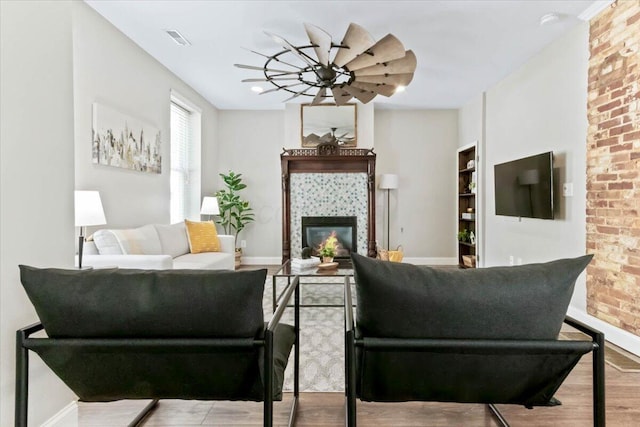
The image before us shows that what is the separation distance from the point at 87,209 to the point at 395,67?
256 centimetres

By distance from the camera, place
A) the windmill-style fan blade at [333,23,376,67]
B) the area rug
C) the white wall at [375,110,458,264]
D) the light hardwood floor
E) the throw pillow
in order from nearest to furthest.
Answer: the light hardwood floor
the area rug
the windmill-style fan blade at [333,23,376,67]
the throw pillow
the white wall at [375,110,458,264]

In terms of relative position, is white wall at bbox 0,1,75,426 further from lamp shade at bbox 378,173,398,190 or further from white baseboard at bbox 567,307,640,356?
lamp shade at bbox 378,173,398,190

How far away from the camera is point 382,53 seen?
2770 millimetres

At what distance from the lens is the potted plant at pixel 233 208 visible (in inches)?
239

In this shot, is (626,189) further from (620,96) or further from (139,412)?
(139,412)

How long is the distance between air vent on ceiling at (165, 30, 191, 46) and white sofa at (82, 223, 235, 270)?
1.94m

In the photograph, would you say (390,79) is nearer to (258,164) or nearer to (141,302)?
(141,302)

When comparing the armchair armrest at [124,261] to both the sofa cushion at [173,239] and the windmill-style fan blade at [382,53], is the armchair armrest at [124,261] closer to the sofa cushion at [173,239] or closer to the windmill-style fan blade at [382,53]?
the sofa cushion at [173,239]

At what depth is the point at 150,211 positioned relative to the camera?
165 inches

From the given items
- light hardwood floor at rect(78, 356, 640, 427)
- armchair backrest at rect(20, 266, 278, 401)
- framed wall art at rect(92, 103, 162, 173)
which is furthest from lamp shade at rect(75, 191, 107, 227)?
armchair backrest at rect(20, 266, 278, 401)

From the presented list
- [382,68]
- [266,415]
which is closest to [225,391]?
[266,415]

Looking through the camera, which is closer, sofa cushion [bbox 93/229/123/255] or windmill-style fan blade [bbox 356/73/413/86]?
sofa cushion [bbox 93/229/123/255]

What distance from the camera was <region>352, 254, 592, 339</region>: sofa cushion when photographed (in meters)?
1.04

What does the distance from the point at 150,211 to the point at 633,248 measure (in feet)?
14.9
